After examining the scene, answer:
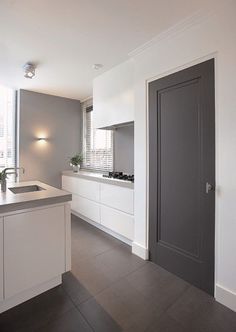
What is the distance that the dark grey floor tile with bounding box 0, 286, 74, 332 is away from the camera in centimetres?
148

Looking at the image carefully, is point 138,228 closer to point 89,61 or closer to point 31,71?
point 89,61

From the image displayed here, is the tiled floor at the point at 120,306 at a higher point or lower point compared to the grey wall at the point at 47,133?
lower

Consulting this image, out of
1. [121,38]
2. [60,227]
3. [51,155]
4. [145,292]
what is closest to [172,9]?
[121,38]

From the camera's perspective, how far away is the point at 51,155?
172 inches

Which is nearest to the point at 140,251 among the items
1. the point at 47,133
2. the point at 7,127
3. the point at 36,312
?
the point at 36,312

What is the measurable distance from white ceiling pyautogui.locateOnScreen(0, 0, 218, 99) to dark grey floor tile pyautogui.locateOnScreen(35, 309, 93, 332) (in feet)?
8.68

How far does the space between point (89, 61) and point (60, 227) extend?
7.53 ft

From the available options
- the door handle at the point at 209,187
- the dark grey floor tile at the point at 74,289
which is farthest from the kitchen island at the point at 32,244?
the door handle at the point at 209,187

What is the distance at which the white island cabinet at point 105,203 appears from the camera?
2758 millimetres

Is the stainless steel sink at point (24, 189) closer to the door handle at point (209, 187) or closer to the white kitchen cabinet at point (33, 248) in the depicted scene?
the white kitchen cabinet at point (33, 248)

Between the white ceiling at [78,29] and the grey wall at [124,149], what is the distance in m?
1.10

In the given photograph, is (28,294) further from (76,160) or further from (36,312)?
(76,160)

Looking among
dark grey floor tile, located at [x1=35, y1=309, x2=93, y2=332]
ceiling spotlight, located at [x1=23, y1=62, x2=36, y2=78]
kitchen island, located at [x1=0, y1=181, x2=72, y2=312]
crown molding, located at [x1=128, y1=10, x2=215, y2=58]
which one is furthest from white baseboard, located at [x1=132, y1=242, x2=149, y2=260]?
ceiling spotlight, located at [x1=23, y1=62, x2=36, y2=78]

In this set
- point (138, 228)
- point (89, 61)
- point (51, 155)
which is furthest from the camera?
point (51, 155)
